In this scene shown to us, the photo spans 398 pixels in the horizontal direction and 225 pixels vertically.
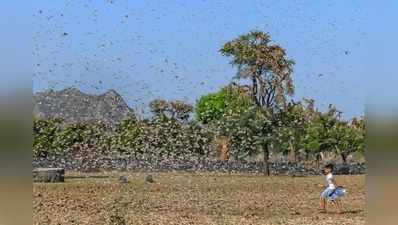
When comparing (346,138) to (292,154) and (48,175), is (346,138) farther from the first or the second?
(48,175)

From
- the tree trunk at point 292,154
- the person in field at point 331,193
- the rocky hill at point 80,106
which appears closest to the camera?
the rocky hill at point 80,106

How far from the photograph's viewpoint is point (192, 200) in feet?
23.9

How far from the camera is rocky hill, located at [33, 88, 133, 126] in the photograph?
6609 millimetres

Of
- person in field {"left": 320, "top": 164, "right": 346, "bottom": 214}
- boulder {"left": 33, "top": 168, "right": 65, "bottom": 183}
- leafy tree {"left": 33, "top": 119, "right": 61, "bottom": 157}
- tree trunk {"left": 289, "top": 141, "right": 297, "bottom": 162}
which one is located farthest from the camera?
tree trunk {"left": 289, "top": 141, "right": 297, "bottom": 162}

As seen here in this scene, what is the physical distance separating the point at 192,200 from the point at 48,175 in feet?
4.86

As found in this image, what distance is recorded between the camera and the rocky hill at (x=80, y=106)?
21.7 feet

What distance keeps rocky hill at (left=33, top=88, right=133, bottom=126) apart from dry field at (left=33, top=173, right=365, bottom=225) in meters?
0.67

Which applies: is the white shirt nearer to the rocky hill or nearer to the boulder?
the rocky hill

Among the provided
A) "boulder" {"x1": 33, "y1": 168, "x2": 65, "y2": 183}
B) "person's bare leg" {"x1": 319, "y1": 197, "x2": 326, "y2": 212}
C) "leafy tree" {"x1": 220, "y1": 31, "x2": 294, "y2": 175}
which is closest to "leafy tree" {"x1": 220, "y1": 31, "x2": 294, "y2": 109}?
"leafy tree" {"x1": 220, "y1": 31, "x2": 294, "y2": 175}

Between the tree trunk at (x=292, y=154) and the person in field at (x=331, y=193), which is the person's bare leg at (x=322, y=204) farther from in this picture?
the tree trunk at (x=292, y=154)

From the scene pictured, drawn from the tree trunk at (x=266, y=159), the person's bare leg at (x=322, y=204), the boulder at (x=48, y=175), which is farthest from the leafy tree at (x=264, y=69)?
the boulder at (x=48, y=175)

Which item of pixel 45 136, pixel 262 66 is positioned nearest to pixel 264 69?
pixel 262 66

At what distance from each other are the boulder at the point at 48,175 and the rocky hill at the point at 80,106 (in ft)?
1.84
